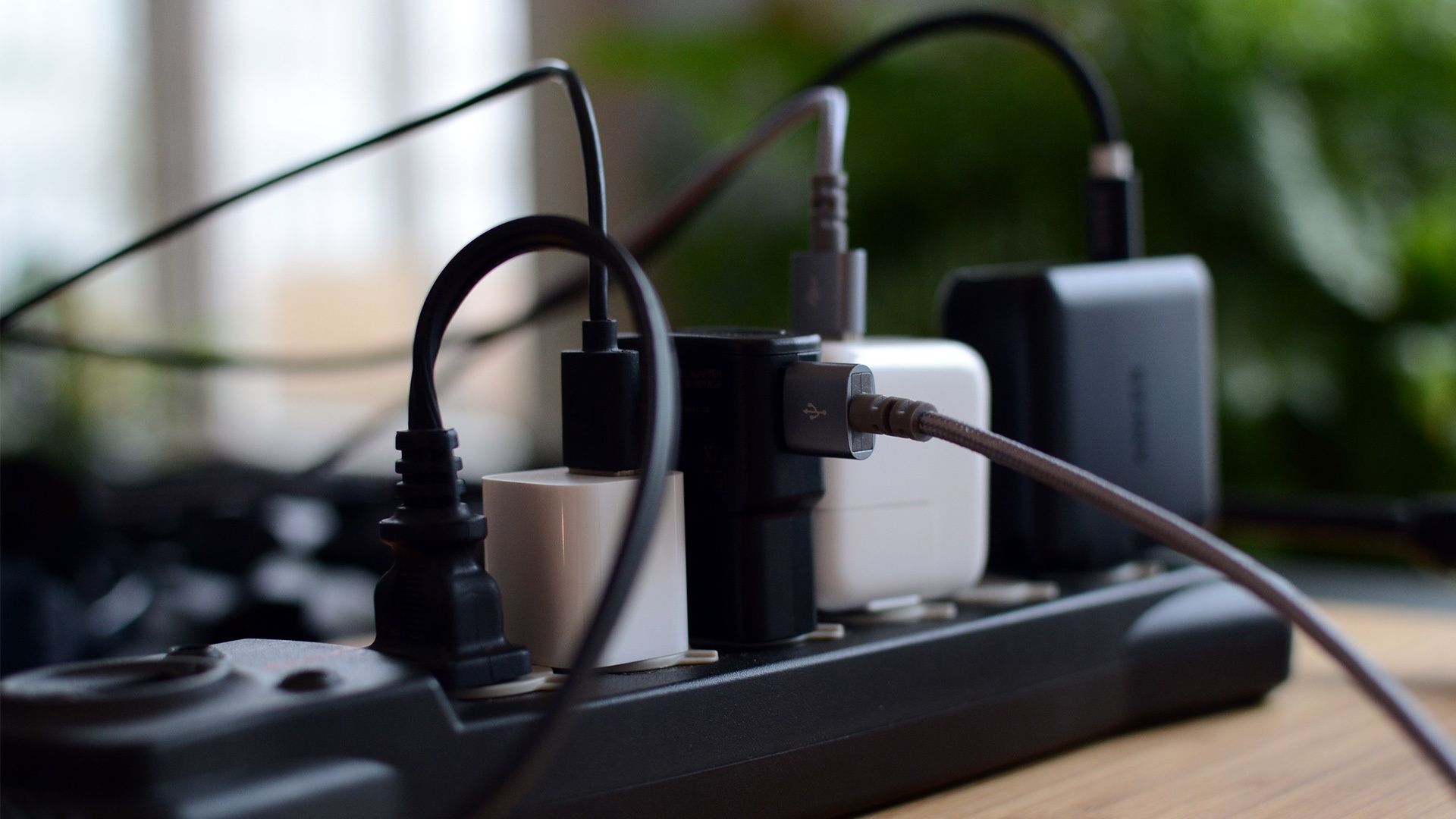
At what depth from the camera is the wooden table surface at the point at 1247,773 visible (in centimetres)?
44

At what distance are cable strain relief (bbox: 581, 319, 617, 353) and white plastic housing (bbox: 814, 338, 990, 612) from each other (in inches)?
3.4

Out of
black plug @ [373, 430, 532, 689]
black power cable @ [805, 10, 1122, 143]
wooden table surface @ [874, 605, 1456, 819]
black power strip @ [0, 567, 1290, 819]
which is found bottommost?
wooden table surface @ [874, 605, 1456, 819]

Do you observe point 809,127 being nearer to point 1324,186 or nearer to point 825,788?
point 1324,186

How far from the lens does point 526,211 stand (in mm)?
2941

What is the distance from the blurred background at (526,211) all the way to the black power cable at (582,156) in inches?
7.6

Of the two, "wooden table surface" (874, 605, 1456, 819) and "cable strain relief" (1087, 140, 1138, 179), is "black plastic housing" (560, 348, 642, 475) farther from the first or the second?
"cable strain relief" (1087, 140, 1138, 179)

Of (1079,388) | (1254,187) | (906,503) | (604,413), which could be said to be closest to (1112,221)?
(1079,388)

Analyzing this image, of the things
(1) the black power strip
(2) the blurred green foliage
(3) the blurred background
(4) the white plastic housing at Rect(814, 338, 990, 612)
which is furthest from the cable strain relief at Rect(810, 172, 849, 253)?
(2) the blurred green foliage

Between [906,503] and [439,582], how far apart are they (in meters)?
0.18

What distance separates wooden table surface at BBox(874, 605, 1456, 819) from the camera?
0.44 m

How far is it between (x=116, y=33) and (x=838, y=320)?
2.46 m

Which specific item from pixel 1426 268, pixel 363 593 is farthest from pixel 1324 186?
pixel 363 593

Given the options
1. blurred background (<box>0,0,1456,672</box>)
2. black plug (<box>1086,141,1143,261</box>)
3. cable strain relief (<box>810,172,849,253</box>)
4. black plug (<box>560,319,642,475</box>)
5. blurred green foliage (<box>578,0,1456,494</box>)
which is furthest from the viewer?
blurred green foliage (<box>578,0,1456,494</box>)

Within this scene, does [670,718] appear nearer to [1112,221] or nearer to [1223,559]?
[1223,559]
